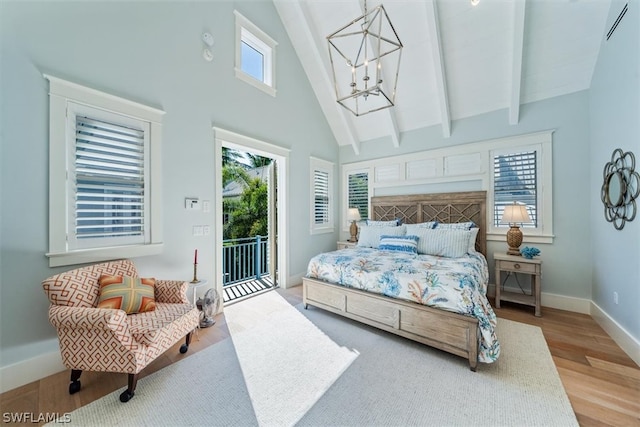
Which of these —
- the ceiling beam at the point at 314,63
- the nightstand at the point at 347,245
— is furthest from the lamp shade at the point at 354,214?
the ceiling beam at the point at 314,63

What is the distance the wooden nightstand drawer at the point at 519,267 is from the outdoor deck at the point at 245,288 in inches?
146

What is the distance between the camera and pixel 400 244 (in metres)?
3.56

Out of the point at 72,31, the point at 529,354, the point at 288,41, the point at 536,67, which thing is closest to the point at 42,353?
the point at 72,31

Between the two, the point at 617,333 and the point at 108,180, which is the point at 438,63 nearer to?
the point at 617,333

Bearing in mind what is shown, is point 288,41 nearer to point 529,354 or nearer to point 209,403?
point 209,403

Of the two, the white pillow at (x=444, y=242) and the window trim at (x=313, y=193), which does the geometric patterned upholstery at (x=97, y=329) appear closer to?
the window trim at (x=313, y=193)

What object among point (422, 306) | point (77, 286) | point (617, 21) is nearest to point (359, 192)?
point (422, 306)

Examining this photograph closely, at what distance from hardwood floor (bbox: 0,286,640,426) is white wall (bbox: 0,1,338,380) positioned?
393 mm

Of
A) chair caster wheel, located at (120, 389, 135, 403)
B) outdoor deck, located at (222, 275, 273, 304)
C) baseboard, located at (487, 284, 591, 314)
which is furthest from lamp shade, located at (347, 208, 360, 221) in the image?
chair caster wheel, located at (120, 389, 135, 403)

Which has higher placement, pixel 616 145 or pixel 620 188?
pixel 616 145

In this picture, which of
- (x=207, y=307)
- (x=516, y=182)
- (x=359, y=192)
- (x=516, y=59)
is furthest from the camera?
(x=359, y=192)

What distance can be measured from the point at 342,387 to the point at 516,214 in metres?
3.27

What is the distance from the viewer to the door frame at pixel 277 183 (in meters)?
3.29

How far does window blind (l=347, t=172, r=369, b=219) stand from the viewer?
529cm
